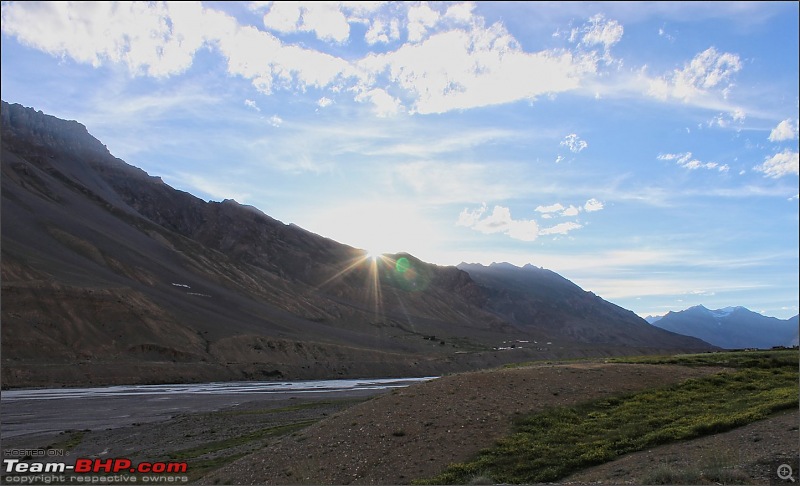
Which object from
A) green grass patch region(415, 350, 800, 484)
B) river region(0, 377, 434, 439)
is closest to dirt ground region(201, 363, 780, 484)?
green grass patch region(415, 350, 800, 484)

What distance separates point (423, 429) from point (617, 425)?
765cm

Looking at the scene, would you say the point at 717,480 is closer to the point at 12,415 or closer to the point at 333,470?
the point at 333,470

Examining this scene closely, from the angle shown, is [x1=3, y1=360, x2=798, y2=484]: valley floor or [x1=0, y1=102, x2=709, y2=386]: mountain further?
[x1=0, y1=102, x2=709, y2=386]: mountain

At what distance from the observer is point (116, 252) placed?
159 m

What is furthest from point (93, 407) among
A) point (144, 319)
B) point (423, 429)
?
point (144, 319)

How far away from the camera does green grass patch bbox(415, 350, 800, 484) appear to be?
1783cm

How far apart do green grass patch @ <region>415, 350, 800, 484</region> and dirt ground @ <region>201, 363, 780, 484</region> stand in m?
0.95

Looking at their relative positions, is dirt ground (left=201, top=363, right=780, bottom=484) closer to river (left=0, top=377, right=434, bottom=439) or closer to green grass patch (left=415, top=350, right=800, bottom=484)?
green grass patch (left=415, top=350, right=800, bottom=484)

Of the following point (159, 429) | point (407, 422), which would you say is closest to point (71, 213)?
point (159, 429)

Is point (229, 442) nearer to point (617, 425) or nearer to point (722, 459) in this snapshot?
point (617, 425)

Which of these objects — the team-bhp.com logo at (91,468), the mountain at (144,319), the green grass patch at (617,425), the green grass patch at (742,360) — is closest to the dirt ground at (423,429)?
the green grass patch at (617,425)

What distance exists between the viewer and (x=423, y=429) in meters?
21.7

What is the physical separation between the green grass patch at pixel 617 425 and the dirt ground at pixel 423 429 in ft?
3.10

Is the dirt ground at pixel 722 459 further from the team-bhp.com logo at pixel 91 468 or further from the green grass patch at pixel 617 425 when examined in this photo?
the team-bhp.com logo at pixel 91 468
